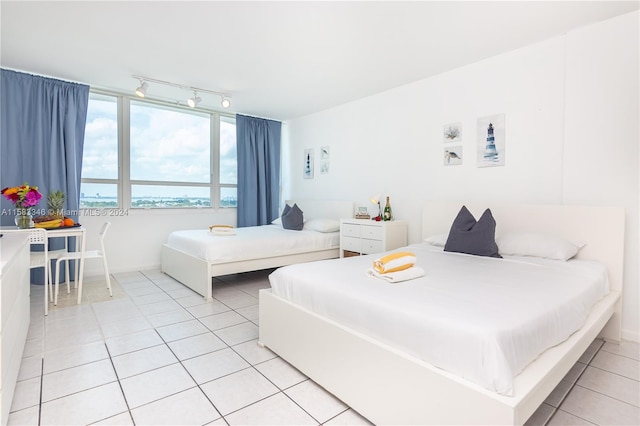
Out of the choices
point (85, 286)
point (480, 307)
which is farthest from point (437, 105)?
point (85, 286)

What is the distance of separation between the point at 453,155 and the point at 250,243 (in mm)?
2442

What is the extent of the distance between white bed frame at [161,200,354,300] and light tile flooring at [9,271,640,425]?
1.71ft

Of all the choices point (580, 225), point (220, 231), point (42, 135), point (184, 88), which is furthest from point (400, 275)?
point (42, 135)

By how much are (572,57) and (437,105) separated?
4.05 feet

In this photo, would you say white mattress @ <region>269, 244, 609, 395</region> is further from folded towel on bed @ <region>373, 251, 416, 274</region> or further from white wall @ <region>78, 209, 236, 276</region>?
white wall @ <region>78, 209, 236, 276</region>

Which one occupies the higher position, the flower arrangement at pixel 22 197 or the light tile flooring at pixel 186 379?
the flower arrangement at pixel 22 197

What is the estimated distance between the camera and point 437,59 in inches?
128

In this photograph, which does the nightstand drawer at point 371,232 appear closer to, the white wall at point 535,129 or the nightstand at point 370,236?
the nightstand at point 370,236

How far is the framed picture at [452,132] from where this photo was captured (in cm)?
352

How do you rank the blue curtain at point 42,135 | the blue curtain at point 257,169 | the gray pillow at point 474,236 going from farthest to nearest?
the blue curtain at point 257,169, the blue curtain at point 42,135, the gray pillow at point 474,236

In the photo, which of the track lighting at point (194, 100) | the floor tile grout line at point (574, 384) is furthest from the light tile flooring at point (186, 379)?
the track lighting at point (194, 100)

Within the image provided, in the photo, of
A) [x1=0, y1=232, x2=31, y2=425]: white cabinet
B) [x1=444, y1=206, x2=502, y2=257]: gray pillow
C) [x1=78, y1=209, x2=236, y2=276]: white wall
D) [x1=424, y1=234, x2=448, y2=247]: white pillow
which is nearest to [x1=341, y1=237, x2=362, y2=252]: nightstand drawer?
[x1=424, y1=234, x2=448, y2=247]: white pillow

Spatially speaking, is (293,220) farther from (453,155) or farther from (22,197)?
(22,197)

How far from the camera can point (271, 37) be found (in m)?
2.84
